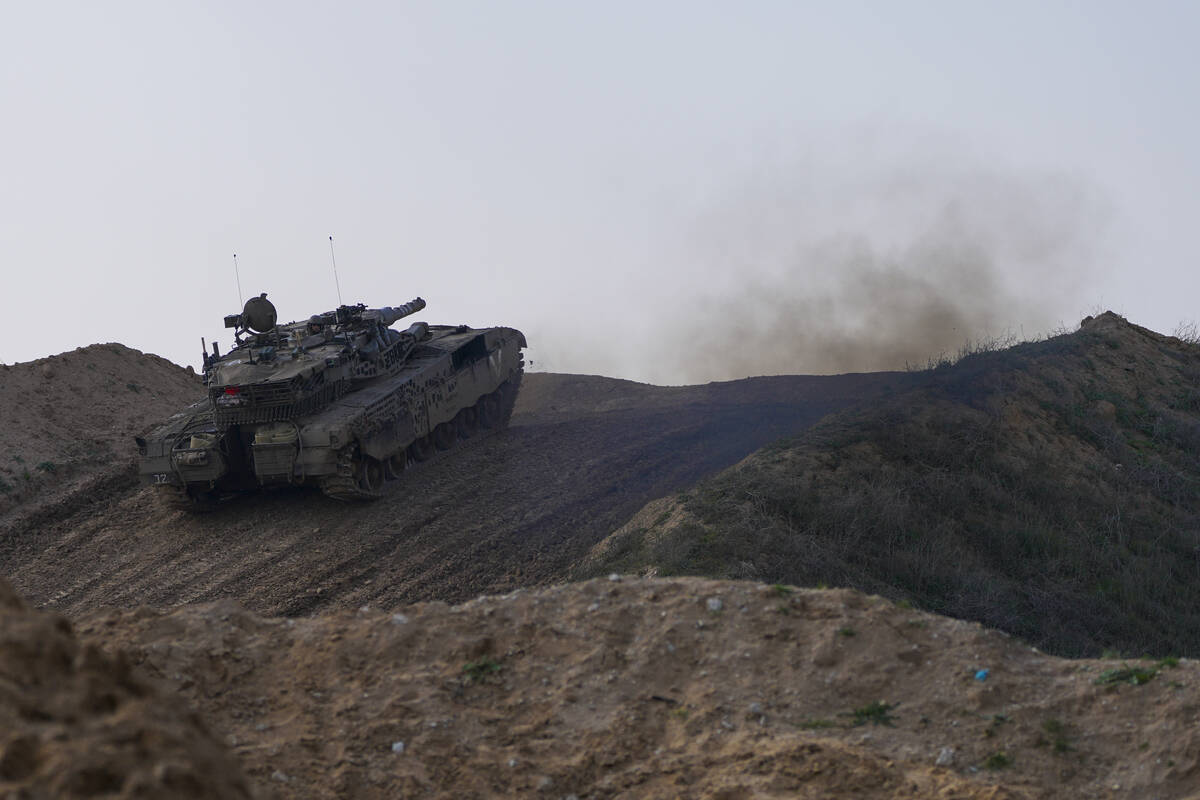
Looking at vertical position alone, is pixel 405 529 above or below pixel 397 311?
below

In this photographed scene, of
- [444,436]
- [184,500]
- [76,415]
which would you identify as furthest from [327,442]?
[76,415]

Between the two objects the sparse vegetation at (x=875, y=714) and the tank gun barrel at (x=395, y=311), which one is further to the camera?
the tank gun barrel at (x=395, y=311)

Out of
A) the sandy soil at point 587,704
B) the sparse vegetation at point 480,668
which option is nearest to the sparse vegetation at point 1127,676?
the sandy soil at point 587,704

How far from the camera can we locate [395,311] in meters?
21.8

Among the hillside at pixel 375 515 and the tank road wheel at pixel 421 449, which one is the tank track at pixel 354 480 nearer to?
the tank road wheel at pixel 421 449

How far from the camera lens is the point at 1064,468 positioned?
19.0 meters

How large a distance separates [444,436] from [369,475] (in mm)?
3269

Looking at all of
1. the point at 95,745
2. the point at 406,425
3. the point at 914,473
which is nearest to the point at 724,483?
the point at 914,473

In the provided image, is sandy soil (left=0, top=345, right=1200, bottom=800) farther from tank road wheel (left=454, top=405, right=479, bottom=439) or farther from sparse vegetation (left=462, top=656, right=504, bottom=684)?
tank road wheel (left=454, top=405, right=479, bottom=439)

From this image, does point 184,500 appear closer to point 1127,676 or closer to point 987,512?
point 987,512

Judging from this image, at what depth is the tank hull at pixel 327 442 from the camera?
17.2 m

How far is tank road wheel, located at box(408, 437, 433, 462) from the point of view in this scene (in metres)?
20.3

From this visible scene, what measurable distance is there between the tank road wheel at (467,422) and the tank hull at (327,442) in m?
0.71

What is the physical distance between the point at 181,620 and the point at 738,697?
13.0ft
